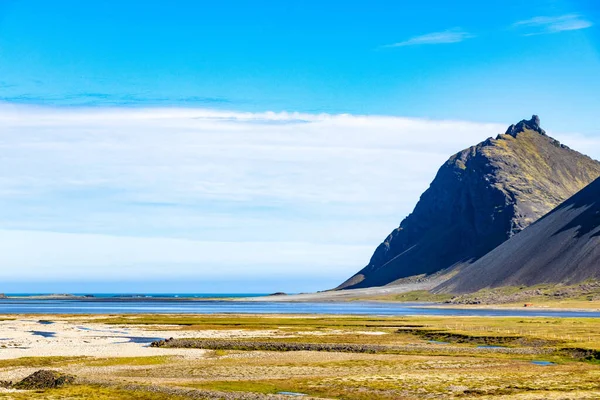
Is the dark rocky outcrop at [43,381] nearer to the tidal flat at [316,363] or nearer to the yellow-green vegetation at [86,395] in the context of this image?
the tidal flat at [316,363]

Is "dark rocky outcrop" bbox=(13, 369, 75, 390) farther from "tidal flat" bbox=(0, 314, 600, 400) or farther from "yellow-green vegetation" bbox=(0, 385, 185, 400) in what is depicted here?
"yellow-green vegetation" bbox=(0, 385, 185, 400)

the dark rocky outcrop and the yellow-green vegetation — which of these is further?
the dark rocky outcrop

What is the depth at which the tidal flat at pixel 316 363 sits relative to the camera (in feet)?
169

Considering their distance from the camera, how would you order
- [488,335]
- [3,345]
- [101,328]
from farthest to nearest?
[101,328] < [488,335] < [3,345]

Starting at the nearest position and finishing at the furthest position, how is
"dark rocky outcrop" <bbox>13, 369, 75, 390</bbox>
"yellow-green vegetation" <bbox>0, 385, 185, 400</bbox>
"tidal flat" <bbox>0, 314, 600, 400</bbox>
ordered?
"yellow-green vegetation" <bbox>0, 385, 185, 400</bbox>, "tidal flat" <bbox>0, 314, 600, 400</bbox>, "dark rocky outcrop" <bbox>13, 369, 75, 390</bbox>

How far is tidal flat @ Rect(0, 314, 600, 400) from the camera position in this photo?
51562mm

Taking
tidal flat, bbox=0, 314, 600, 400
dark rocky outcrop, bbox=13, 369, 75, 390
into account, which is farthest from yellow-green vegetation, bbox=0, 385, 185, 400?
dark rocky outcrop, bbox=13, 369, 75, 390

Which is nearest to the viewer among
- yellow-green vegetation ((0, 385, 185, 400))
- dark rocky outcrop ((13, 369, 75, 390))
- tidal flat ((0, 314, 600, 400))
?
yellow-green vegetation ((0, 385, 185, 400))

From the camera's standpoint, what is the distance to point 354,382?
183 feet

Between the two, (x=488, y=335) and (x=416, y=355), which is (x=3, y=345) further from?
(x=488, y=335)

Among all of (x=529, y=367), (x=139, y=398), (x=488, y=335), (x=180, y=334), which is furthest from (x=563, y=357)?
(x=180, y=334)

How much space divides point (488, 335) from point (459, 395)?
162 feet

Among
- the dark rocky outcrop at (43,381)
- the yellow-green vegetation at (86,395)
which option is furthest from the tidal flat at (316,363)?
the dark rocky outcrop at (43,381)

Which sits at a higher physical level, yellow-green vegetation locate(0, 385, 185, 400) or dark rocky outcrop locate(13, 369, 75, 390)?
dark rocky outcrop locate(13, 369, 75, 390)
